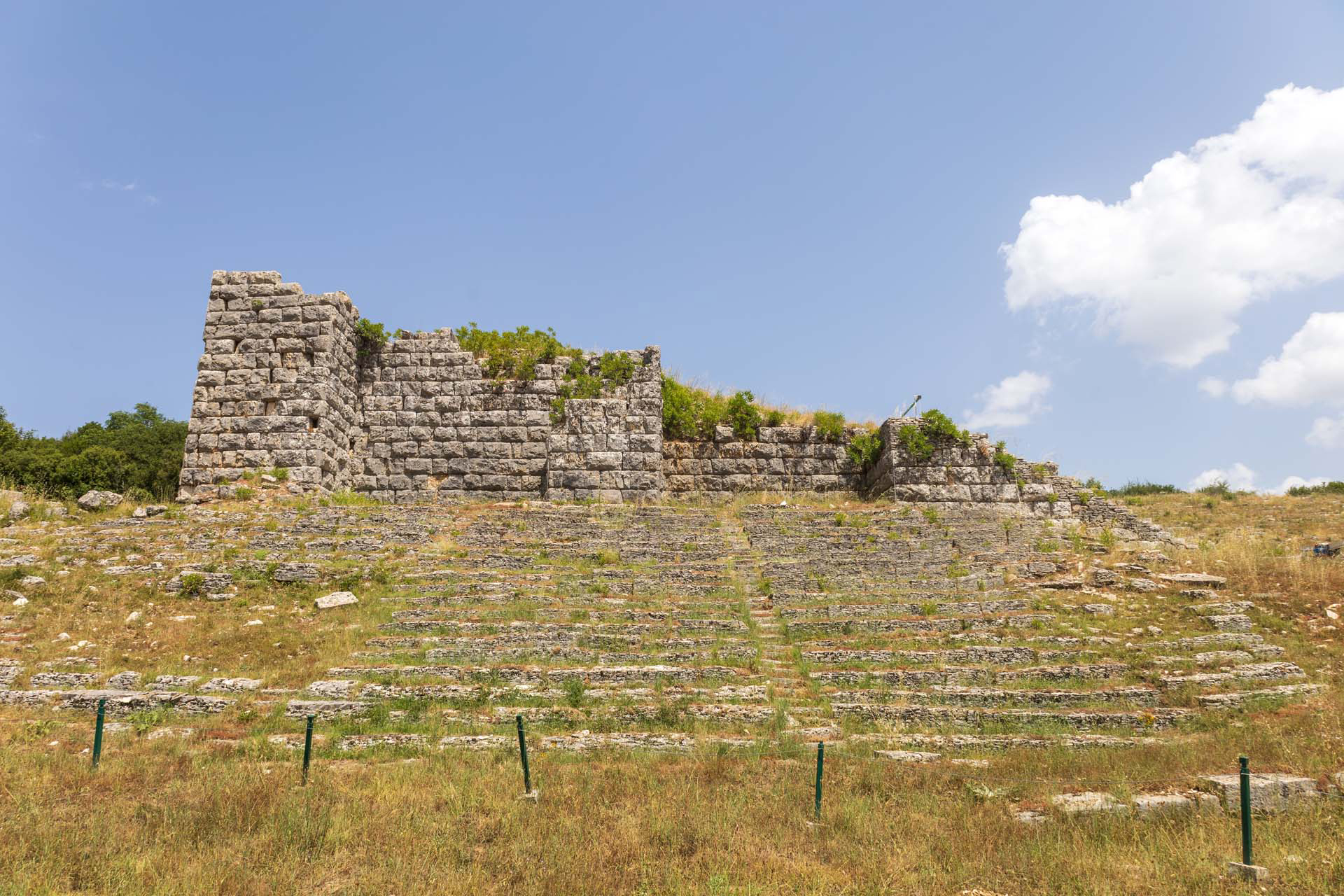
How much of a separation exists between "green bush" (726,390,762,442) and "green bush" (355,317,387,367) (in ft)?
32.1

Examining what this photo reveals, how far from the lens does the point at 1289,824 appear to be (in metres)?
6.29

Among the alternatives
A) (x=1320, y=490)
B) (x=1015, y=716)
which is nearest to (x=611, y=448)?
(x=1015, y=716)

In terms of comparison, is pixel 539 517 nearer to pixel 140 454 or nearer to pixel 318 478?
pixel 318 478

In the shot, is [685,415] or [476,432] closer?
[476,432]

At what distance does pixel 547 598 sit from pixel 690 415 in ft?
32.9

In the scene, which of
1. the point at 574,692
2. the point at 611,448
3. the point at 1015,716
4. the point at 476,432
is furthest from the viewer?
the point at 476,432

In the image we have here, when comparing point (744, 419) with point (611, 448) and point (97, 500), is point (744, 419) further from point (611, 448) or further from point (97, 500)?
point (97, 500)

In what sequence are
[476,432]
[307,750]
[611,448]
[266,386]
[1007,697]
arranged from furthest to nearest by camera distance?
[476,432]
[611,448]
[266,386]
[1007,697]
[307,750]

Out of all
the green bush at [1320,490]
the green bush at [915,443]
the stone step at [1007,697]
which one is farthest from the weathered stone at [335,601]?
the green bush at [1320,490]

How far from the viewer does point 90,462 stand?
2281 centimetres

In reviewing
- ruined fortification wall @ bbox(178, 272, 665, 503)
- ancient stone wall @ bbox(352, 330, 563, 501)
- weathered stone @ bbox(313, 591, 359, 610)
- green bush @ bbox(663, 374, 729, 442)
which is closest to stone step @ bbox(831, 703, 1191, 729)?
weathered stone @ bbox(313, 591, 359, 610)

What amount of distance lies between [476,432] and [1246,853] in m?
18.1

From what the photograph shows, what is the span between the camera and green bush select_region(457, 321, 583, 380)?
21.1 metres

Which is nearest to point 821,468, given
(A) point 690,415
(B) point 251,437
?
(A) point 690,415
